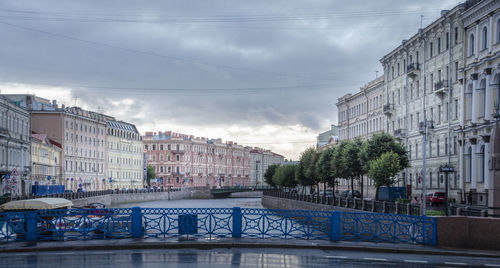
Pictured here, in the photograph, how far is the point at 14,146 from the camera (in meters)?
72.4

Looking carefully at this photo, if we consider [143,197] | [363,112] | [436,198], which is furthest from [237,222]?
[143,197]

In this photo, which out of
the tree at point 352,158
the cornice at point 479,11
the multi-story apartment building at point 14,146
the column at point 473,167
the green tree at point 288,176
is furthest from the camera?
the green tree at point 288,176

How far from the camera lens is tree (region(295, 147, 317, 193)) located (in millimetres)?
79375

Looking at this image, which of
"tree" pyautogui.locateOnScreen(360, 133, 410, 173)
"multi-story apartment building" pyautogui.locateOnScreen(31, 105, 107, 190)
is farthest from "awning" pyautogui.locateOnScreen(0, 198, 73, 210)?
"multi-story apartment building" pyautogui.locateOnScreen(31, 105, 107, 190)

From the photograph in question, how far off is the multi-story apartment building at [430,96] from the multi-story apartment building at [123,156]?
71.8 m

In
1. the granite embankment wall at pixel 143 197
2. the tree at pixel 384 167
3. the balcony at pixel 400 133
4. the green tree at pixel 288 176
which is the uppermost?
the balcony at pixel 400 133

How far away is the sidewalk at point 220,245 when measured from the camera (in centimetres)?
2080

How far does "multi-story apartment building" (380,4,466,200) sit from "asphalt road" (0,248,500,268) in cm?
2913

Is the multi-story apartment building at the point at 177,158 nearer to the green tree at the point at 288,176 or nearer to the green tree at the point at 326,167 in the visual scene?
the green tree at the point at 288,176

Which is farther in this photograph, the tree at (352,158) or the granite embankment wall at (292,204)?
the tree at (352,158)

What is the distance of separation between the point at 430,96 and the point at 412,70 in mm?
4406

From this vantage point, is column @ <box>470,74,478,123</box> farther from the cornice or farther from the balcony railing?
the balcony railing

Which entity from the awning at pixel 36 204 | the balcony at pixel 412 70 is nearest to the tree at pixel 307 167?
the balcony at pixel 412 70

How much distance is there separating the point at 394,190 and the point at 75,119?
68.0 meters
